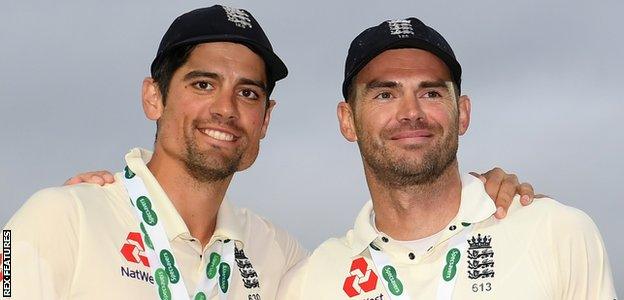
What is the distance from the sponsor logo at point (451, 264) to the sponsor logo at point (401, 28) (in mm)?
1891

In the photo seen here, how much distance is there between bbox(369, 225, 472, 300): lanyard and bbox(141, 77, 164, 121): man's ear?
2389mm

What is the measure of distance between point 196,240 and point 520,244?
2.59 metres

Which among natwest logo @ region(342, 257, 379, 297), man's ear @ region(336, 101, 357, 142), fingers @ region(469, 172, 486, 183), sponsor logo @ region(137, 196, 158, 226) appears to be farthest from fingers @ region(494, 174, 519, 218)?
sponsor logo @ region(137, 196, 158, 226)

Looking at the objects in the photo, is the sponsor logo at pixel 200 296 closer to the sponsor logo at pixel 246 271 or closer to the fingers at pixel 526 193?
the sponsor logo at pixel 246 271

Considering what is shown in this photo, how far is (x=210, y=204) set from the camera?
6.82 metres

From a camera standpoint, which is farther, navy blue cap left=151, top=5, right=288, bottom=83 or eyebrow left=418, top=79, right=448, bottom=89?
navy blue cap left=151, top=5, right=288, bottom=83

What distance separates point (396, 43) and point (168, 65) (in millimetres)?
2034

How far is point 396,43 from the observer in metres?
6.66

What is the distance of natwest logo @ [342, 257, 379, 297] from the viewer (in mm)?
6352

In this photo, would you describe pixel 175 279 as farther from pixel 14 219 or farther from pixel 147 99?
pixel 147 99

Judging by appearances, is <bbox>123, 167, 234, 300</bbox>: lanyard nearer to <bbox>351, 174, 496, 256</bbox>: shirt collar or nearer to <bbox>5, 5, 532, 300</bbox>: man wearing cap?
<bbox>5, 5, 532, 300</bbox>: man wearing cap

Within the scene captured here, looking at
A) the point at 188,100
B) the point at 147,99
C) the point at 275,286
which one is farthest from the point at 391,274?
the point at 147,99

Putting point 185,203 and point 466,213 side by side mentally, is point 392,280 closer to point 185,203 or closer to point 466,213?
point 466,213

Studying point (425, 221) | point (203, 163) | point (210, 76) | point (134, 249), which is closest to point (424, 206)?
point (425, 221)
